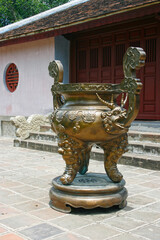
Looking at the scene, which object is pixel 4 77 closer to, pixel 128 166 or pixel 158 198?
pixel 128 166

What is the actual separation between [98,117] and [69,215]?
1.04m

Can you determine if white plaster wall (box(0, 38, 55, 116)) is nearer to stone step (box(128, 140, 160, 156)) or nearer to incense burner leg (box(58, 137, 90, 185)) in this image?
stone step (box(128, 140, 160, 156))

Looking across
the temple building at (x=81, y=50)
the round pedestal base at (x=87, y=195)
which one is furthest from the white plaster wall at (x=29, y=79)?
the round pedestal base at (x=87, y=195)

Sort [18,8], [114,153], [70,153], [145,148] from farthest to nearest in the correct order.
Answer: [18,8]
[145,148]
[114,153]
[70,153]

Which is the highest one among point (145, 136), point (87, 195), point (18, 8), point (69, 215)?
point (18, 8)

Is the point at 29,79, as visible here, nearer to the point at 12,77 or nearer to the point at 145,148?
the point at 12,77

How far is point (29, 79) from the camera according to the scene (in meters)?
10.6

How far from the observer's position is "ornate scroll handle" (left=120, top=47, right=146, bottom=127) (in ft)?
10.0

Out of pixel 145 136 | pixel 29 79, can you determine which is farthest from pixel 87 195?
pixel 29 79

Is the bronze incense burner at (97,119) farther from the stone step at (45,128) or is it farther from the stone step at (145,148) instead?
the stone step at (45,128)

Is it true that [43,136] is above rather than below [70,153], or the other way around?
below

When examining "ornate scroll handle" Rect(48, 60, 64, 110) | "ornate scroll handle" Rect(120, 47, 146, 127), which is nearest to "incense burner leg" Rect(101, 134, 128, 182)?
"ornate scroll handle" Rect(120, 47, 146, 127)

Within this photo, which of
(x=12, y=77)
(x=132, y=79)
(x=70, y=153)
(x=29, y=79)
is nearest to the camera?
(x=132, y=79)

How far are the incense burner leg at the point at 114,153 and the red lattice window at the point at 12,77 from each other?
841 cm
